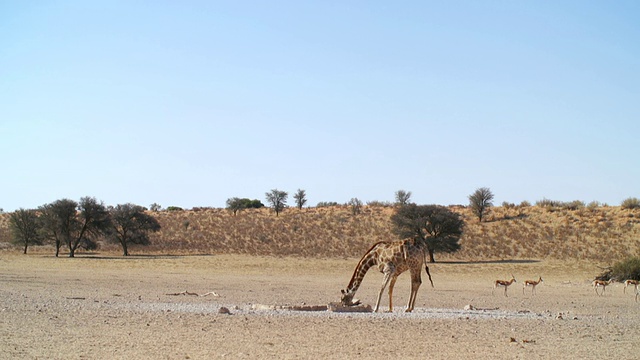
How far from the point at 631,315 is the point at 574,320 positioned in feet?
15.5

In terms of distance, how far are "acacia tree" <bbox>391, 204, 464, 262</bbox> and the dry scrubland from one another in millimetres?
1941

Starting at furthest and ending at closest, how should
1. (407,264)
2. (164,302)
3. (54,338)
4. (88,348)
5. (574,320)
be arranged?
(164,302), (407,264), (574,320), (54,338), (88,348)

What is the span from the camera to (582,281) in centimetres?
3769

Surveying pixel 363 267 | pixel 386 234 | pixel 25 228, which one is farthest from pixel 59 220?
pixel 363 267

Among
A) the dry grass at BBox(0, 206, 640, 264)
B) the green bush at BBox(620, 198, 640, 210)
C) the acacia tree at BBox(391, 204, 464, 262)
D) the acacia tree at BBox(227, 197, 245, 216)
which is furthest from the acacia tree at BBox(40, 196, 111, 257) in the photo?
the green bush at BBox(620, 198, 640, 210)

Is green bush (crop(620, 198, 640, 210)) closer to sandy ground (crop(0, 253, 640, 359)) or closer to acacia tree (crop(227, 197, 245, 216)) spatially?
sandy ground (crop(0, 253, 640, 359))

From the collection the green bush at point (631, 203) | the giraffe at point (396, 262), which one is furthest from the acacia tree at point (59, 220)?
the green bush at point (631, 203)

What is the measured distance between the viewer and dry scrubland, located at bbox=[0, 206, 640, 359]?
13.9 metres

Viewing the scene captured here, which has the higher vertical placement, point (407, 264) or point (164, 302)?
point (407, 264)

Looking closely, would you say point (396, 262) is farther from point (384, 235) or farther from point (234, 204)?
point (234, 204)

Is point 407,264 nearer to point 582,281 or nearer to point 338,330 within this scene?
point 338,330

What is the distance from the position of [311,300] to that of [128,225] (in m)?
36.8

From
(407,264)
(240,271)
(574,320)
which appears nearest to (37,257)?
(240,271)

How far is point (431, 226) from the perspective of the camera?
5231cm
